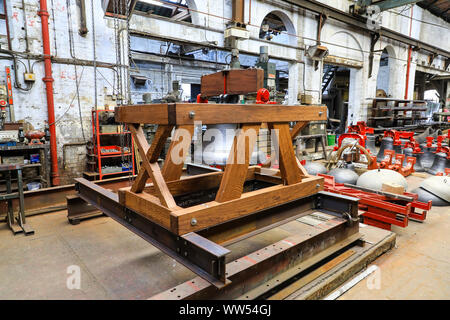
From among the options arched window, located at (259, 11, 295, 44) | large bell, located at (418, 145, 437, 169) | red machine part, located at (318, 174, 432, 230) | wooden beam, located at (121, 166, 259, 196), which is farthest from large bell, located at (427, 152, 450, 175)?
wooden beam, located at (121, 166, 259, 196)

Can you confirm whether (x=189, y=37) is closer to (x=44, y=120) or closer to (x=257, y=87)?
(x=44, y=120)

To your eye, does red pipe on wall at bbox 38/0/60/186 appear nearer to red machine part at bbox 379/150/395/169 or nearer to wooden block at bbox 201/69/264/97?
wooden block at bbox 201/69/264/97

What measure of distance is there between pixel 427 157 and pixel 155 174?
311 inches

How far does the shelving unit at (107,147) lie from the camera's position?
5.48 m

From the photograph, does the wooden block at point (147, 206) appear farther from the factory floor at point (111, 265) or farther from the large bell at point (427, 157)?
the large bell at point (427, 157)

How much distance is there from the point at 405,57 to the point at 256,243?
14913 mm

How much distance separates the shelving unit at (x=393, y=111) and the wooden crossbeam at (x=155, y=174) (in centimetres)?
1201

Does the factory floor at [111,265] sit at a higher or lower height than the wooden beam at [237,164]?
lower

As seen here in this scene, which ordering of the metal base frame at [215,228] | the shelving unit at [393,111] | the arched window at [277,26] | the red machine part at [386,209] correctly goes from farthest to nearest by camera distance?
the shelving unit at [393,111] → the arched window at [277,26] → the red machine part at [386,209] → the metal base frame at [215,228]

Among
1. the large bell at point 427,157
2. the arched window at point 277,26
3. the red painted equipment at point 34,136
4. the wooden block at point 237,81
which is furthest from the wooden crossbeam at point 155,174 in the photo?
the large bell at point 427,157

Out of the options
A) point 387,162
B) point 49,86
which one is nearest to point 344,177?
point 387,162

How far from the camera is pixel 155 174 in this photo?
1.79 metres

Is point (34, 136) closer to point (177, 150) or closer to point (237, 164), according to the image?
point (177, 150)

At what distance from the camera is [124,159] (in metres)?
6.04
